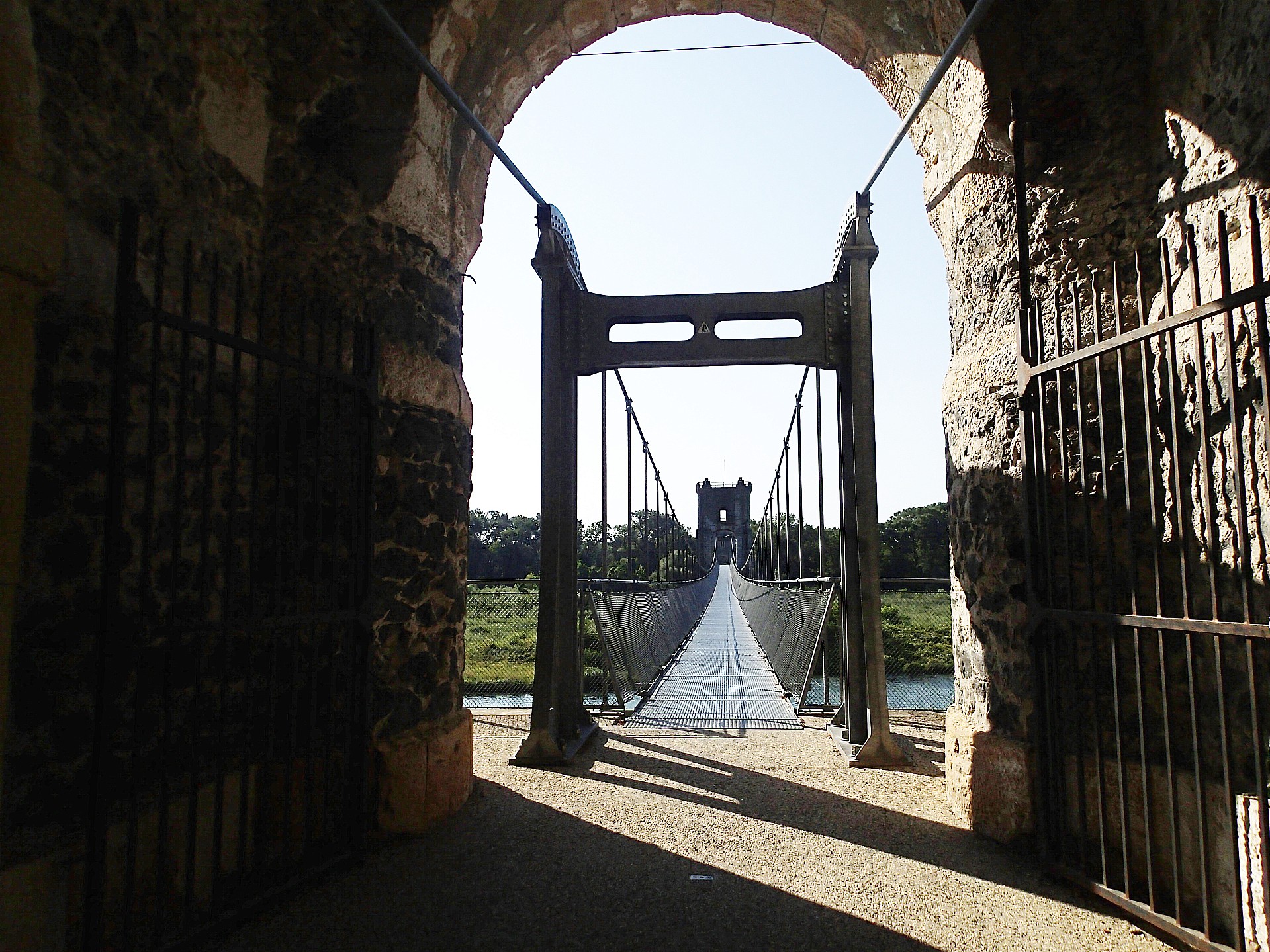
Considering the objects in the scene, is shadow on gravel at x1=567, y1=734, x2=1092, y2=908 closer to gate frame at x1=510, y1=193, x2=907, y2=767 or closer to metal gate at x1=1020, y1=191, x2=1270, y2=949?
metal gate at x1=1020, y1=191, x2=1270, y2=949

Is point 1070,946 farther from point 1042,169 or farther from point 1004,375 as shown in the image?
point 1042,169

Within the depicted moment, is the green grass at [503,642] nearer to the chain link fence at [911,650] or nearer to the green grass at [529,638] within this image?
the green grass at [529,638]

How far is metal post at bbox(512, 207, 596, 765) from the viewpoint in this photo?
3.75 m

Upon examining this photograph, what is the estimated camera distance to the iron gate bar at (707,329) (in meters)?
3.99

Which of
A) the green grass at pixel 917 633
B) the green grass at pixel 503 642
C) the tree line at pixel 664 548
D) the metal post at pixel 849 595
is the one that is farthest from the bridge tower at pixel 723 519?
the metal post at pixel 849 595

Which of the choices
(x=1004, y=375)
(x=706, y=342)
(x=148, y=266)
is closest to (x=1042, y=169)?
(x=1004, y=375)

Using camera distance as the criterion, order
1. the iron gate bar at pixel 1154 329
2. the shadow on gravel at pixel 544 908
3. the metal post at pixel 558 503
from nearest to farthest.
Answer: the iron gate bar at pixel 1154 329 < the shadow on gravel at pixel 544 908 < the metal post at pixel 558 503

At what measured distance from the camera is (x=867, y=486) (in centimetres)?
383

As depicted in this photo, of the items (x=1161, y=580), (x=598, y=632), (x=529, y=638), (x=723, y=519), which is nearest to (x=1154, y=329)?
(x=1161, y=580)

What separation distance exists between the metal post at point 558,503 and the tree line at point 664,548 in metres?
2.91

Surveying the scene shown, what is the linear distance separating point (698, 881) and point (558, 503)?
2.00 metres

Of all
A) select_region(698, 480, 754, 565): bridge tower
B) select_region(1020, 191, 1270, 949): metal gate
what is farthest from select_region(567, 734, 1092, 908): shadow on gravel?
select_region(698, 480, 754, 565): bridge tower

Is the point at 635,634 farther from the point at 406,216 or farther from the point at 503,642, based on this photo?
the point at 406,216

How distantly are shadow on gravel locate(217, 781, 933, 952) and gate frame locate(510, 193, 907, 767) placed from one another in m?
1.26
